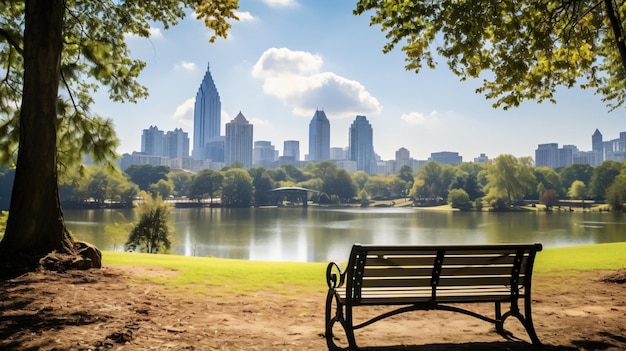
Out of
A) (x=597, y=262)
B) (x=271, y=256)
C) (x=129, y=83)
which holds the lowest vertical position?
(x=271, y=256)

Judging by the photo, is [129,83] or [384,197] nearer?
[129,83]

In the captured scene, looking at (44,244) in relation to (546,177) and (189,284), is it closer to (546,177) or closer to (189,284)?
(189,284)

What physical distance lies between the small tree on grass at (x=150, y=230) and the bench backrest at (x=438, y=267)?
24.6 meters

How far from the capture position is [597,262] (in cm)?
1055

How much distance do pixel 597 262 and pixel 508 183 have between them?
73.7m

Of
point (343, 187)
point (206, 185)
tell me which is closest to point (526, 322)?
point (206, 185)

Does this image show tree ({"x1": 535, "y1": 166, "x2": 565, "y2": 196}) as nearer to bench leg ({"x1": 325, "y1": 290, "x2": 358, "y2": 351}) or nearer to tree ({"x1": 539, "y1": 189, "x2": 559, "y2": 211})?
tree ({"x1": 539, "y1": 189, "x2": 559, "y2": 211})

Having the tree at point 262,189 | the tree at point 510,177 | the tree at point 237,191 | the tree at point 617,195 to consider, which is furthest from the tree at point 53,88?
the tree at point 262,189

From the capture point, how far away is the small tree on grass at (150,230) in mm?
26562

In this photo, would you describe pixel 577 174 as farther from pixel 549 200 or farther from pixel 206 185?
pixel 206 185

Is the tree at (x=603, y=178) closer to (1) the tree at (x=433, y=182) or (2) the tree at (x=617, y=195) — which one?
(2) the tree at (x=617, y=195)

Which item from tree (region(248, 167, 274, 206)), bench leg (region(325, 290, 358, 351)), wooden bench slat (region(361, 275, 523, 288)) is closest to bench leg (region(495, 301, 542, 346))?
wooden bench slat (region(361, 275, 523, 288))

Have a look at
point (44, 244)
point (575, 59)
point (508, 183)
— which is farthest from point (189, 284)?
point (508, 183)

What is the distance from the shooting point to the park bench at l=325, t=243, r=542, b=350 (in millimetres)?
3783
